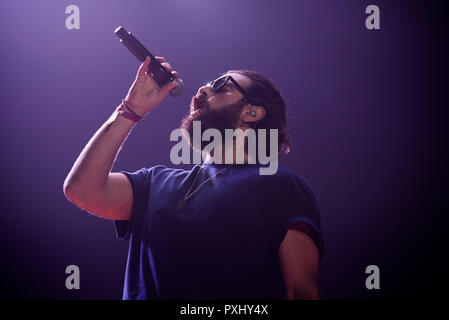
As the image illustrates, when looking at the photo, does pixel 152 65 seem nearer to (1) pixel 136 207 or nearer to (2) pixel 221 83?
(2) pixel 221 83

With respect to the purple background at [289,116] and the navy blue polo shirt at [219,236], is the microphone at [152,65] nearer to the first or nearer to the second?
the navy blue polo shirt at [219,236]

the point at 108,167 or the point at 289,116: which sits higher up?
the point at 289,116

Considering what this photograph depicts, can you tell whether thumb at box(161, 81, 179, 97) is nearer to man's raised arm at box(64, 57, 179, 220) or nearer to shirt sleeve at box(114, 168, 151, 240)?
man's raised arm at box(64, 57, 179, 220)

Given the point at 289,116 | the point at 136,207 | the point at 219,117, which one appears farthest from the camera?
the point at 289,116

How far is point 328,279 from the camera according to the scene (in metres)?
1.73

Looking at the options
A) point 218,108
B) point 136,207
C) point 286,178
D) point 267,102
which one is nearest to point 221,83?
point 218,108

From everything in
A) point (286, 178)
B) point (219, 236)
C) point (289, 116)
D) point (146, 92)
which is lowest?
point (219, 236)

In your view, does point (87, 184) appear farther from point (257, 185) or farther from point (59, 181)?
point (59, 181)

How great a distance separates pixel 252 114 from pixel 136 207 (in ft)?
1.93

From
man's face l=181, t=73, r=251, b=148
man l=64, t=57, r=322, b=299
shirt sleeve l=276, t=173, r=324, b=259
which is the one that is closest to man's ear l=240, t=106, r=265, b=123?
man's face l=181, t=73, r=251, b=148

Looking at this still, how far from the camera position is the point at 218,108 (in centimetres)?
127

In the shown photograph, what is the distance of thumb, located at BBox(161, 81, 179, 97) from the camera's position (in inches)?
44.7

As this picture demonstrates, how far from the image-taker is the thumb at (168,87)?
44.7 inches

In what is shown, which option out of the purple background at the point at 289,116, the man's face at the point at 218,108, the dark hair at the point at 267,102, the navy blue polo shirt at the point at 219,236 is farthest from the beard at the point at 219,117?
the purple background at the point at 289,116
